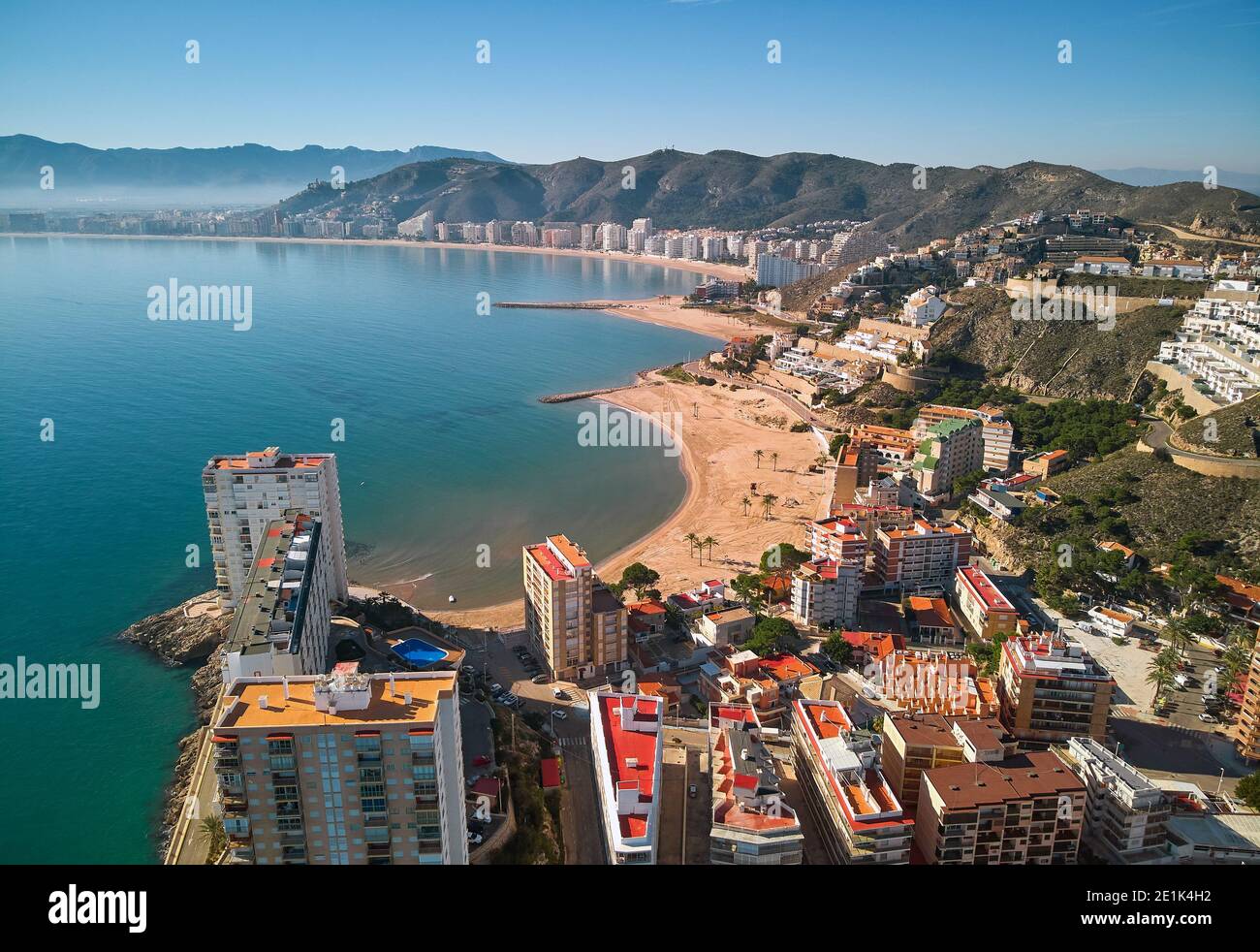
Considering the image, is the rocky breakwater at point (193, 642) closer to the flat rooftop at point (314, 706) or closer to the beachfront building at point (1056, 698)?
the flat rooftop at point (314, 706)

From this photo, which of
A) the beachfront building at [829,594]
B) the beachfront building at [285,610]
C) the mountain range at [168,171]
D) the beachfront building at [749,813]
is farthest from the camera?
the mountain range at [168,171]

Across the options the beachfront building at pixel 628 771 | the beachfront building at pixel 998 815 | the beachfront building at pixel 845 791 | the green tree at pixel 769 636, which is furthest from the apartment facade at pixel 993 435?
the beachfront building at pixel 628 771

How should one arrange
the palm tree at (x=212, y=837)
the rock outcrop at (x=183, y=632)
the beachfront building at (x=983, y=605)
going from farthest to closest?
the beachfront building at (x=983, y=605) → the rock outcrop at (x=183, y=632) → the palm tree at (x=212, y=837)

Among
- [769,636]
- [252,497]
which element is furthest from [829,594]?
[252,497]

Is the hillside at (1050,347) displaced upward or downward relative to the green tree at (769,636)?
upward

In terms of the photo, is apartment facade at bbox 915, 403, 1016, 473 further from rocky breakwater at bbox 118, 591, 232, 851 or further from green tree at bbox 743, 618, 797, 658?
rocky breakwater at bbox 118, 591, 232, 851

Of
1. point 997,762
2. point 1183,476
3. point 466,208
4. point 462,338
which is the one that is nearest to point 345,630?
point 997,762
